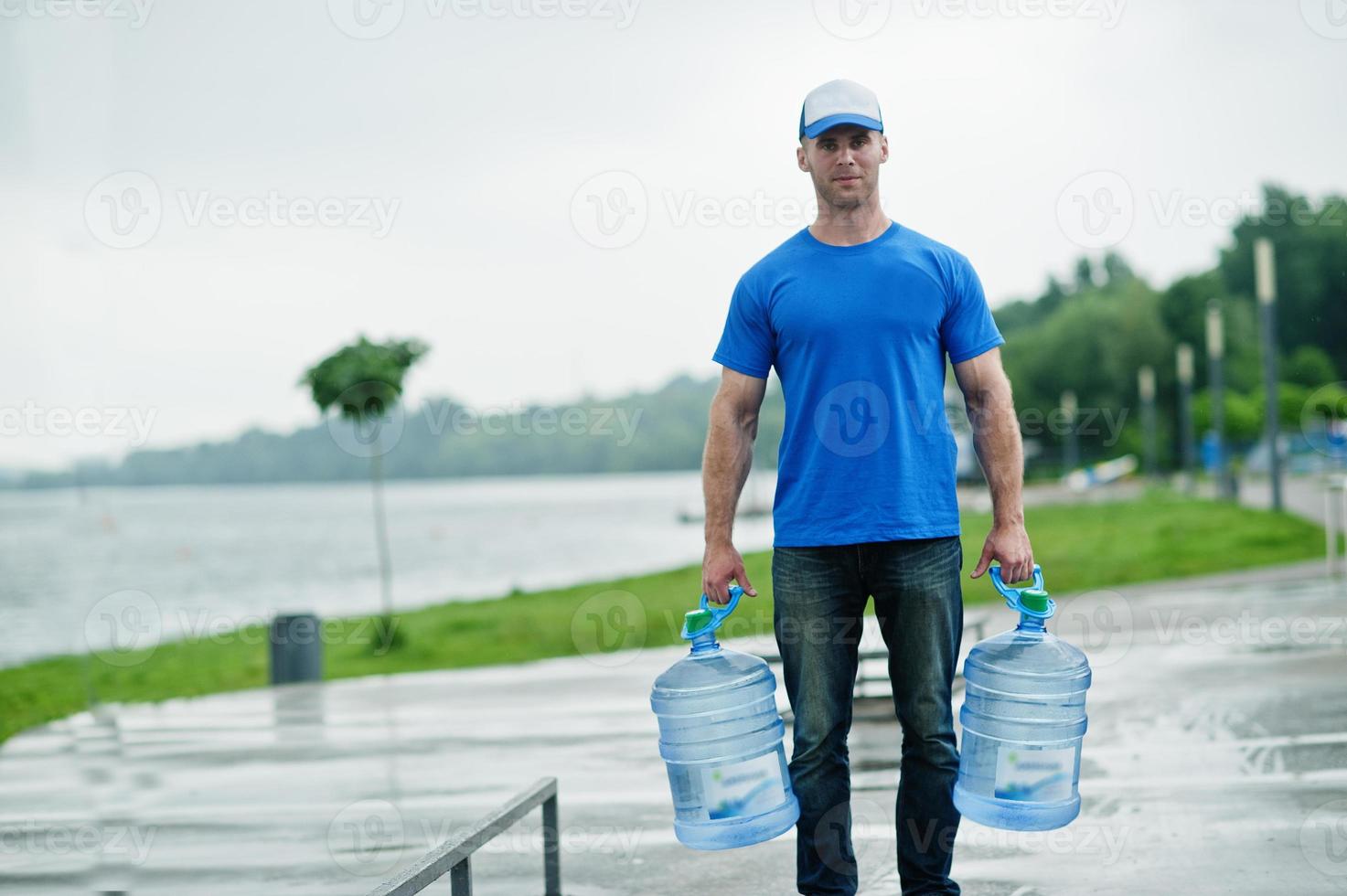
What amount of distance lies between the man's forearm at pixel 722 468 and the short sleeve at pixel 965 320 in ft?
2.02

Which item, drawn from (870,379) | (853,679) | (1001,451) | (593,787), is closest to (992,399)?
(1001,451)

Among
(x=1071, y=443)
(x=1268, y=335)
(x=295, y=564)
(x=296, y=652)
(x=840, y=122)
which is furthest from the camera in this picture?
Answer: (x=1071, y=443)

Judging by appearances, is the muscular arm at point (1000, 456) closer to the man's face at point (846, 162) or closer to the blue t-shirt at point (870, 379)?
the blue t-shirt at point (870, 379)

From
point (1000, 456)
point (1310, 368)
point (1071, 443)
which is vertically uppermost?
point (1310, 368)

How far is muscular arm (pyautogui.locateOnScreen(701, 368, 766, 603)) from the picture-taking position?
3.72 m

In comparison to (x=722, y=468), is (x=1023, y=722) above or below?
below

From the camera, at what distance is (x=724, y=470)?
12.2 ft

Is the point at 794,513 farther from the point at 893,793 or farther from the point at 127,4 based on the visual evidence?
the point at 127,4

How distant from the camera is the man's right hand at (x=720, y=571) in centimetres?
372

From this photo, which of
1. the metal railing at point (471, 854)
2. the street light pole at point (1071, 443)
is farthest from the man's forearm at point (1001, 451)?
the street light pole at point (1071, 443)

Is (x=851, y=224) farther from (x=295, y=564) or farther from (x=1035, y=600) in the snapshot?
(x=295, y=564)

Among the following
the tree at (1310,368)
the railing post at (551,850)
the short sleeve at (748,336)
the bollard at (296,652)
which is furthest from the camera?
the tree at (1310,368)

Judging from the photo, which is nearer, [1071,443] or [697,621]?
[697,621]

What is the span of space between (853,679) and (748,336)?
991 millimetres
